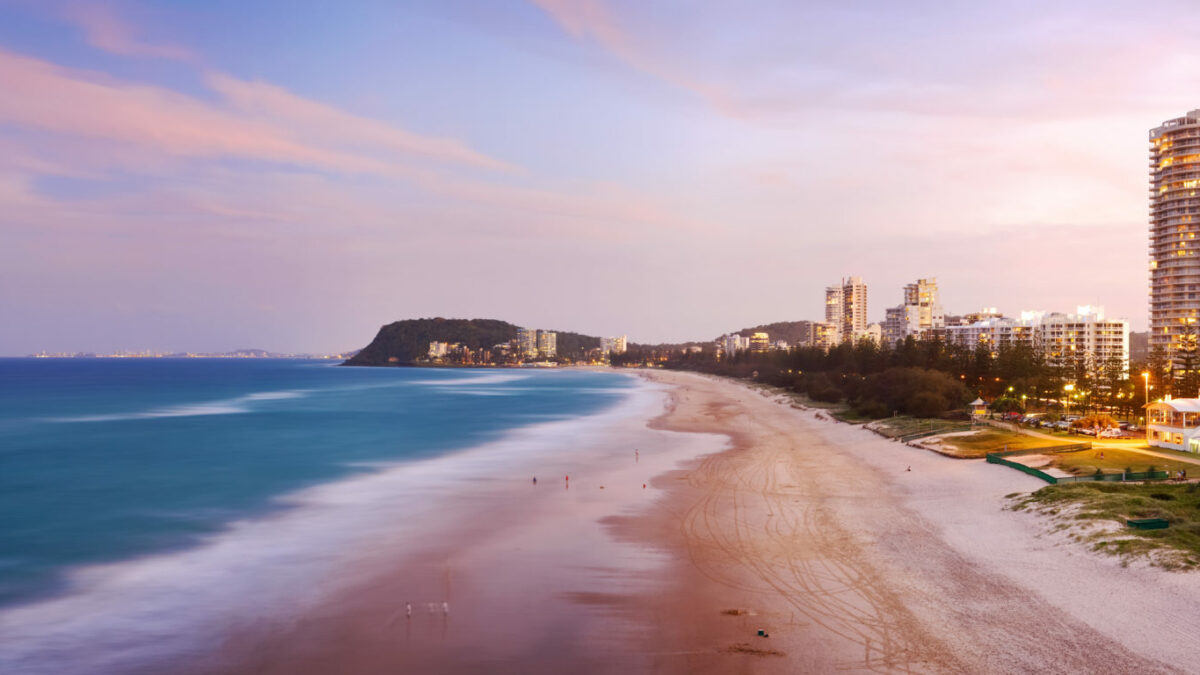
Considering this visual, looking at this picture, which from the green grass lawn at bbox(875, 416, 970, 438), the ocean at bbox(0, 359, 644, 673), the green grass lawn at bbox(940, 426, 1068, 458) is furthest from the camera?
the green grass lawn at bbox(875, 416, 970, 438)

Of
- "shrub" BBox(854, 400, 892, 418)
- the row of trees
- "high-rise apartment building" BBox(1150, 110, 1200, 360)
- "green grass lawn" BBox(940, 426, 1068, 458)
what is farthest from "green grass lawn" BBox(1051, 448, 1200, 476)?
"high-rise apartment building" BBox(1150, 110, 1200, 360)

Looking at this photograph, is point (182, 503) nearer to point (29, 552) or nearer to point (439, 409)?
point (29, 552)

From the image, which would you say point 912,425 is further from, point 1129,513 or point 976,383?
point 976,383

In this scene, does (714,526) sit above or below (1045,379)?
below

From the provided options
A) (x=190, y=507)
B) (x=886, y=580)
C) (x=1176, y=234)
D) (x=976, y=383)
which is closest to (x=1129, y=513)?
(x=886, y=580)

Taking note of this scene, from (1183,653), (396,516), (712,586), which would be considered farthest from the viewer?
(396,516)

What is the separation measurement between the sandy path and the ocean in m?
11.6

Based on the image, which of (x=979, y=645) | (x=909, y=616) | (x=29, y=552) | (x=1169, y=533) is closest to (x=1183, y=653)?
(x=979, y=645)

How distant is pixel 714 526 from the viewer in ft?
82.8

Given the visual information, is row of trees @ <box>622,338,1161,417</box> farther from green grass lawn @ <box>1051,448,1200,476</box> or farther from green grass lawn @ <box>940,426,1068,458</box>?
green grass lawn @ <box>1051,448,1200,476</box>

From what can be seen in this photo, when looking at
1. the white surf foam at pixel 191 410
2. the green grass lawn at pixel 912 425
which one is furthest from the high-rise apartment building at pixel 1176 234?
the white surf foam at pixel 191 410

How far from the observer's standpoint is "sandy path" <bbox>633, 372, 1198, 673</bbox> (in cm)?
1427

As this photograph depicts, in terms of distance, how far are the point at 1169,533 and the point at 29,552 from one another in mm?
36646

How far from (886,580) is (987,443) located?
24660 millimetres
